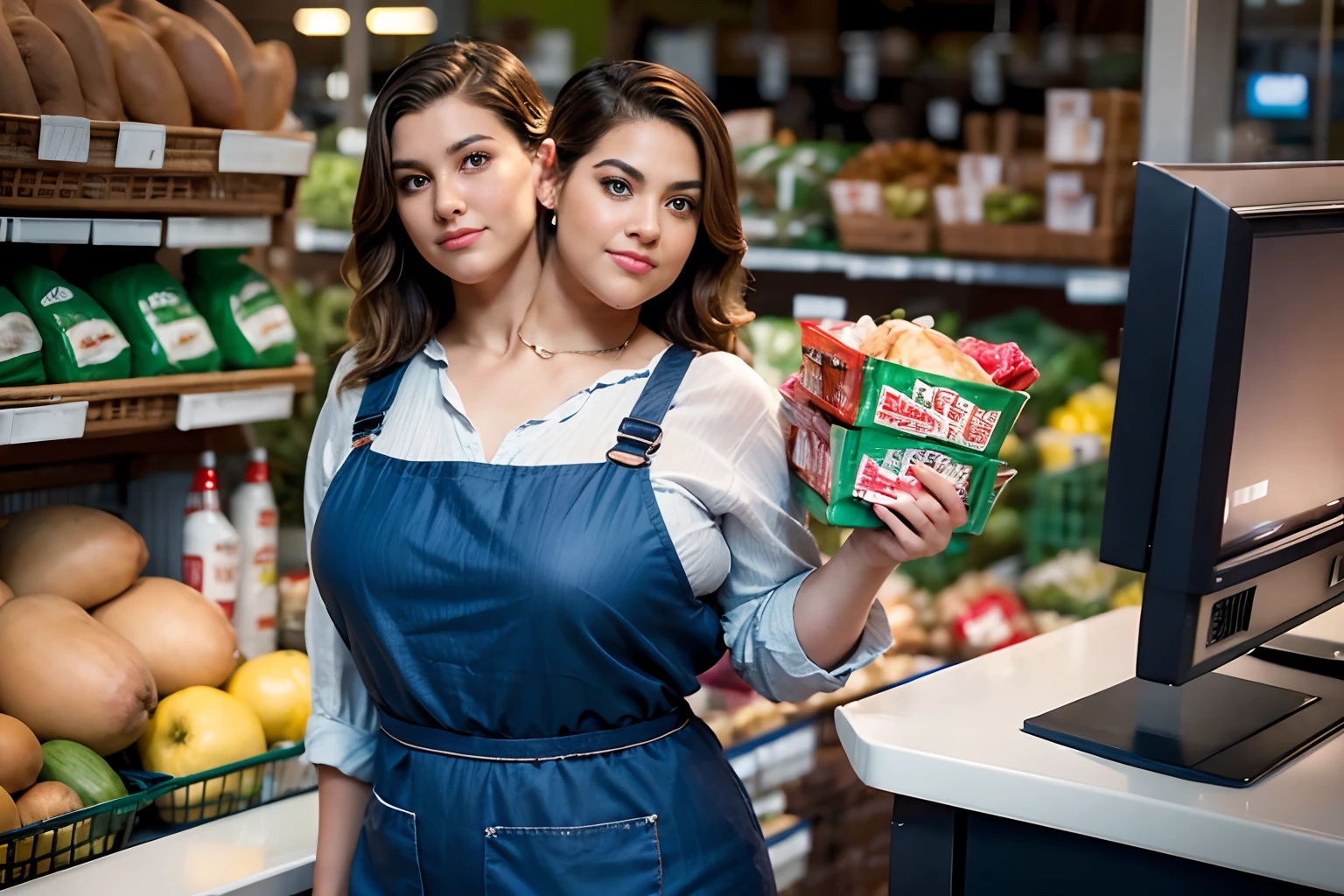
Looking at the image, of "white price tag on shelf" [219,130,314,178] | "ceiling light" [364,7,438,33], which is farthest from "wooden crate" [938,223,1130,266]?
"white price tag on shelf" [219,130,314,178]

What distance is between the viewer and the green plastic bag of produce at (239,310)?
217 centimetres

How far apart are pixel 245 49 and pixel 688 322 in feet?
3.22

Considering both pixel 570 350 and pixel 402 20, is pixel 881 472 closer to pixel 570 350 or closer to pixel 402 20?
pixel 570 350

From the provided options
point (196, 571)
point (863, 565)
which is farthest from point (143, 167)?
point (863, 565)

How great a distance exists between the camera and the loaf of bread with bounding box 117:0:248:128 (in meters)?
2.05

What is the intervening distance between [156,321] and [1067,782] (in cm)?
147

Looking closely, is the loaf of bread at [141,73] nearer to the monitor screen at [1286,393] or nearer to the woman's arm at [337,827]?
the woman's arm at [337,827]

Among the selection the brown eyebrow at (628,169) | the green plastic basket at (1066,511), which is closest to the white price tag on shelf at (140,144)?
the brown eyebrow at (628,169)

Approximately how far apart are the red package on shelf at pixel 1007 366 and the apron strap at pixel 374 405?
2.32 feet

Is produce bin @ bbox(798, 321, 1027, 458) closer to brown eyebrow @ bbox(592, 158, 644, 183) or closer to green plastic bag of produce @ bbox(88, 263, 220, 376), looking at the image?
brown eyebrow @ bbox(592, 158, 644, 183)

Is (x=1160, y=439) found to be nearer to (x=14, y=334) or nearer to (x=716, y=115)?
(x=716, y=115)

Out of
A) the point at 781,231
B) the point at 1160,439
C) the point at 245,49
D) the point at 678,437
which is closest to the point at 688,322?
the point at 678,437

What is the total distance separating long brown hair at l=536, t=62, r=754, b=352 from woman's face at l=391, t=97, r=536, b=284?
74 mm

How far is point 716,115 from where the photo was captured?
1561mm
